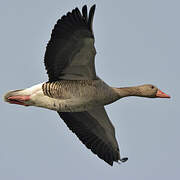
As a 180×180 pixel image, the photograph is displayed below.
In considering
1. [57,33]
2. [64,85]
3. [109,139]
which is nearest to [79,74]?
[64,85]

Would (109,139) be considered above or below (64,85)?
below

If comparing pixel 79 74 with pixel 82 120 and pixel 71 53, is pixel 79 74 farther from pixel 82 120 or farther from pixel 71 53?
pixel 82 120

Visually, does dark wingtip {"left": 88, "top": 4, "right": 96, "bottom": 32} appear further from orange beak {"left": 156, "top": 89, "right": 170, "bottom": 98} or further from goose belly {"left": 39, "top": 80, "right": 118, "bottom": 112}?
orange beak {"left": 156, "top": 89, "right": 170, "bottom": 98}

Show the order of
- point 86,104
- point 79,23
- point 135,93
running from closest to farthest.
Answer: point 79,23, point 86,104, point 135,93

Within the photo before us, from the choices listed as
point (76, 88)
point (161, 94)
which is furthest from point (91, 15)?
point (161, 94)

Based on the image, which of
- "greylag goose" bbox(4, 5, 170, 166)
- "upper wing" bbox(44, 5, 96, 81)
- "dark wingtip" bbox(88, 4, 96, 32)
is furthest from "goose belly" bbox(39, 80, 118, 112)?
"dark wingtip" bbox(88, 4, 96, 32)

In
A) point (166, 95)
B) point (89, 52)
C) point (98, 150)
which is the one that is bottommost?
point (98, 150)

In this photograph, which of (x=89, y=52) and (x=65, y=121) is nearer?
(x=89, y=52)

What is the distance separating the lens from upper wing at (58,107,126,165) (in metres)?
15.5

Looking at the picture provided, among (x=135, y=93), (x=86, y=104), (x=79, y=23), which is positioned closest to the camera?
(x=79, y=23)

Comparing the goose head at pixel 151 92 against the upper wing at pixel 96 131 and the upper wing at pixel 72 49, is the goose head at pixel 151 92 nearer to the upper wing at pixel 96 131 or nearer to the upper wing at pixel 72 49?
the upper wing at pixel 96 131

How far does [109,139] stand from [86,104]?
2076mm

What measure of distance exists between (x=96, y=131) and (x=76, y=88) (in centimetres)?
218

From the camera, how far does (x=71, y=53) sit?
1369cm
